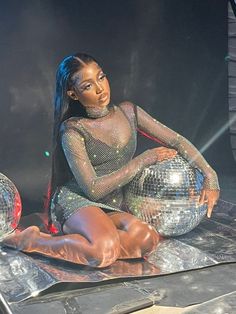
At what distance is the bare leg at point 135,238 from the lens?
222 centimetres

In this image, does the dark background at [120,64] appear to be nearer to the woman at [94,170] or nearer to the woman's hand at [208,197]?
the woman at [94,170]

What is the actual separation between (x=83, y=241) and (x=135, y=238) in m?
0.26

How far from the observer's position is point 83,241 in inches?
82.9

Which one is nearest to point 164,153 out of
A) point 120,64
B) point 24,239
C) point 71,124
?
point 71,124

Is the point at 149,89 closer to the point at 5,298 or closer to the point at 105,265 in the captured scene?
the point at 105,265

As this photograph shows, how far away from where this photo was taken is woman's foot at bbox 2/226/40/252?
2240mm

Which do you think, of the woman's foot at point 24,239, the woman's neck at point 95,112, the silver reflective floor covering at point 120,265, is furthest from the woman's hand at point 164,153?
the woman's foot at point 24,239

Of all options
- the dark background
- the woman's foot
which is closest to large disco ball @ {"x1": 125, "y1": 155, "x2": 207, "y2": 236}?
the woman's foot

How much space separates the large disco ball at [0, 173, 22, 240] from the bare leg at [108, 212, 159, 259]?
0.51 m

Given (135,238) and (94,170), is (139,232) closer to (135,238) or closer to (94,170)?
(135,238)

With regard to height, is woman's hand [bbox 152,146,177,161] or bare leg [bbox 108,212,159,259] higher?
woman's hand [bbox 152,146,177,161]

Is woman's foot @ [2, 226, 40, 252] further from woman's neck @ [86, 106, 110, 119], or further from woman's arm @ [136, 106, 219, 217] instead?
woman's arm @ [136, 106, 219, 217]

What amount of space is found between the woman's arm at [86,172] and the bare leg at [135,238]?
0.59ft

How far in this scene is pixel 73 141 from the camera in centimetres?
225
